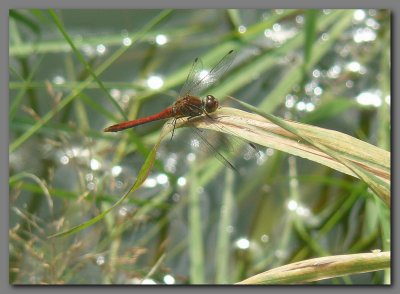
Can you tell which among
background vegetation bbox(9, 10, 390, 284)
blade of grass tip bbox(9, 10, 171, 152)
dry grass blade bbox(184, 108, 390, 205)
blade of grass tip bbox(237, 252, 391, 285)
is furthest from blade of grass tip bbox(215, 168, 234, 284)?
blade of grass tip bbox(9, 10, 171, 152)

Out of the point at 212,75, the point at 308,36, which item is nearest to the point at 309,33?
the point at 308,36

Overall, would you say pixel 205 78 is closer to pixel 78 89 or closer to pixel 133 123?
pixel 133 123

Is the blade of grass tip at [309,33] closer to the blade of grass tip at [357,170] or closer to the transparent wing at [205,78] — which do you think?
the transparent wing at [205,78]

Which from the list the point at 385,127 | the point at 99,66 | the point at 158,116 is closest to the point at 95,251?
the point at 158,116

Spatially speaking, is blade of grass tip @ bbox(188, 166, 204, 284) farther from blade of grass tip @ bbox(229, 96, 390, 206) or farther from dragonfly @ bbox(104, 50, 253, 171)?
blade of grass tip @ bbox(229, 96, 390, 206)

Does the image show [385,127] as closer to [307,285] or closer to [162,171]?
[307,285]

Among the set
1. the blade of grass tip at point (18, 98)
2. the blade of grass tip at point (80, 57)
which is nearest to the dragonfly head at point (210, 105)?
the blade of grass tip at point (80, 57)
